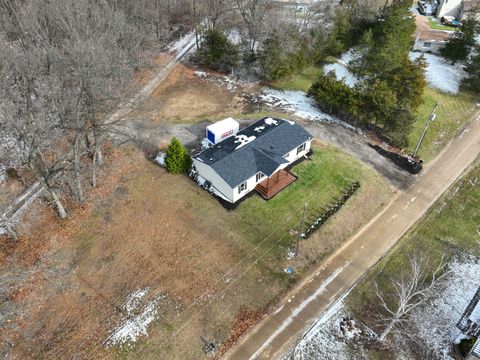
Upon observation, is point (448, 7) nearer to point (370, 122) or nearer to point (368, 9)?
point (368, 9)

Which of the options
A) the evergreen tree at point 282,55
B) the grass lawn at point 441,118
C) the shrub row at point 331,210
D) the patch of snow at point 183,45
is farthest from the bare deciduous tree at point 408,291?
the patch of snow at point 183,45

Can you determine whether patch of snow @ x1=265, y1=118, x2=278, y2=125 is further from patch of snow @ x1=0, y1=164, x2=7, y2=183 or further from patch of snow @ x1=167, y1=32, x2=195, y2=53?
patch of snow @ x1=167, y1=32, x2=195, y2=53

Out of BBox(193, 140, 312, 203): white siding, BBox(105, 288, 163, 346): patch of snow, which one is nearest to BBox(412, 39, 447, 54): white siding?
BBox(193, 140, 312, 203): white siding

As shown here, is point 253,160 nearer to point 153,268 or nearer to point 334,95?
point 153,268

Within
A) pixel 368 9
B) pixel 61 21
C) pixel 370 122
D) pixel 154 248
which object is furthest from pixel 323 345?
pixel 368 9

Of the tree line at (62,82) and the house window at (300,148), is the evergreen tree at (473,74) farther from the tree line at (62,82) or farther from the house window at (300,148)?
the tree line at (62,82)

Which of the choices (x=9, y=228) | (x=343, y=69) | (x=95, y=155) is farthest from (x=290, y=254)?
(x=343, y=69)
